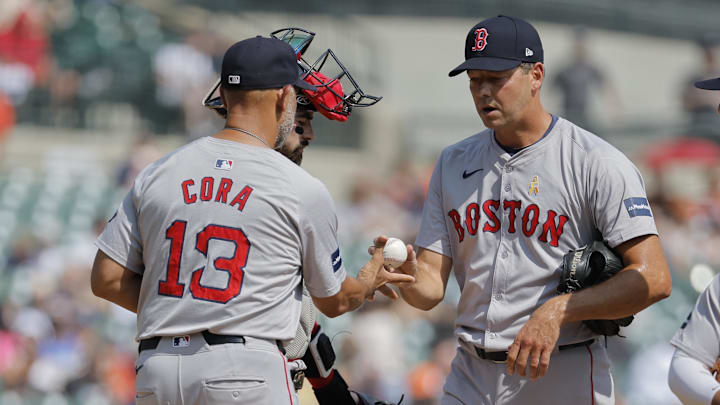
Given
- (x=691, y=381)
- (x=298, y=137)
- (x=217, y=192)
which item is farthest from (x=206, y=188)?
(x=691, y=381)

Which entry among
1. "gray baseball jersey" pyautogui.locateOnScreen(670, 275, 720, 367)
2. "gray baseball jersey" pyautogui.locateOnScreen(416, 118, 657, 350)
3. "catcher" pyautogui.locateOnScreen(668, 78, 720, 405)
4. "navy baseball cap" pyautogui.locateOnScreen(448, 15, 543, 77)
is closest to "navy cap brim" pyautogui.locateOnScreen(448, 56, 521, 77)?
"navy baseball cap" pyautogui.locateOnScreen(448, 15, 543, 77)

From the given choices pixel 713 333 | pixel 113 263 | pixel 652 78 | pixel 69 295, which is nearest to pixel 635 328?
pixel 69 295

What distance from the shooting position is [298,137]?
14.1 feet

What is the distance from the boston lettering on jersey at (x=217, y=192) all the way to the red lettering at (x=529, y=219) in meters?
1.17

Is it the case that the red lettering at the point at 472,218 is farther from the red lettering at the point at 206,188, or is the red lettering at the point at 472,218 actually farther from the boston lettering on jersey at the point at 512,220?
the red lettering at the point at 206,188

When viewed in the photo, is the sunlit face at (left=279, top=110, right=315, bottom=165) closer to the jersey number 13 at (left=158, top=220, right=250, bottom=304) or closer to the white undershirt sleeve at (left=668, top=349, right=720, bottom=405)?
the jersey number 13 at (left=158, top=220, right=250, bottom=304)

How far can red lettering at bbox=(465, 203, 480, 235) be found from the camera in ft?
13.9

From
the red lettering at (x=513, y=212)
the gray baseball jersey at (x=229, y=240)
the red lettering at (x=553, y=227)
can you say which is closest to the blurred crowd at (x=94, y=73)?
the red lettering at (x=513, y=212)

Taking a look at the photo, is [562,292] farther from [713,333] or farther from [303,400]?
[303,400]

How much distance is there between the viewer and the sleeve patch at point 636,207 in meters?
3.87

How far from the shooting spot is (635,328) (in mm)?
9750

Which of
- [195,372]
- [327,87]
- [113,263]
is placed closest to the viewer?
[195,372]

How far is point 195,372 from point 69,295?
6449mm

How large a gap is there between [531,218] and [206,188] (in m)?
1.31
